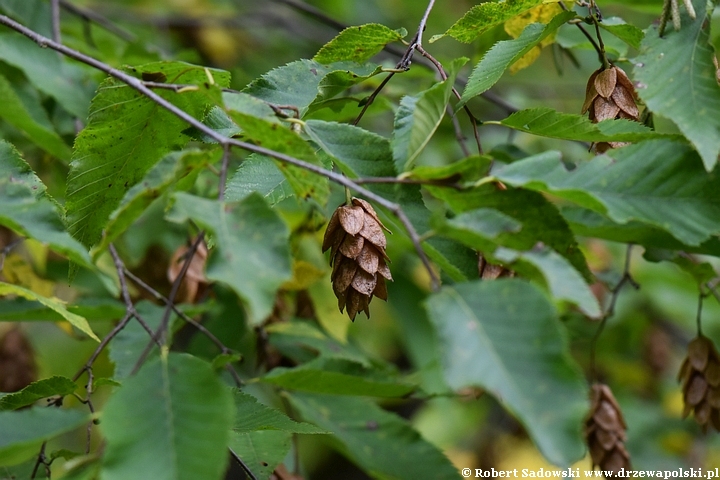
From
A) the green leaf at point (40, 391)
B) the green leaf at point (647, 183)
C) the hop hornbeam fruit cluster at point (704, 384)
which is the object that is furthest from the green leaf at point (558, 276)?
the hop hornbeam fruit cluster at point (704, 384)

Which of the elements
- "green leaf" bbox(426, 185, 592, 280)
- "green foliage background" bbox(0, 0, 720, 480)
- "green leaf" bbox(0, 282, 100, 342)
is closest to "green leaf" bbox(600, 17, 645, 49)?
"green foliage background" bbox(0, 0, 720, 480)

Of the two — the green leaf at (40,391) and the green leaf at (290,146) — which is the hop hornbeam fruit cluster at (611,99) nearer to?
the green leaf at (290,146)

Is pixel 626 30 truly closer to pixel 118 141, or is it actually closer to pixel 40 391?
pixel 118 141

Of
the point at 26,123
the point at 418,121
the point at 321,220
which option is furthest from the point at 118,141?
the point at 321,220

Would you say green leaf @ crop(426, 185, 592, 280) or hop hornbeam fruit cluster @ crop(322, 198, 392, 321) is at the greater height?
green leaf @ crop(426, 185, 592, 280)

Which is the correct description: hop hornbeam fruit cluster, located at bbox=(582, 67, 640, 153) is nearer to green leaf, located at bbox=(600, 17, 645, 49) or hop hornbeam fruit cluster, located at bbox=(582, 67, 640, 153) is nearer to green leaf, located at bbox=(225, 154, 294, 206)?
green leaf, located at bbox=(600, 17, 645, 49)

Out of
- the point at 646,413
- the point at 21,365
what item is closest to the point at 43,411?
the point at 21,365

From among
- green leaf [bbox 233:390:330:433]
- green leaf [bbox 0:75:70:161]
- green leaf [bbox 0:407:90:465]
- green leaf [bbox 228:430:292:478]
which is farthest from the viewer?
green leaf [bbox 0:75:70:161]
